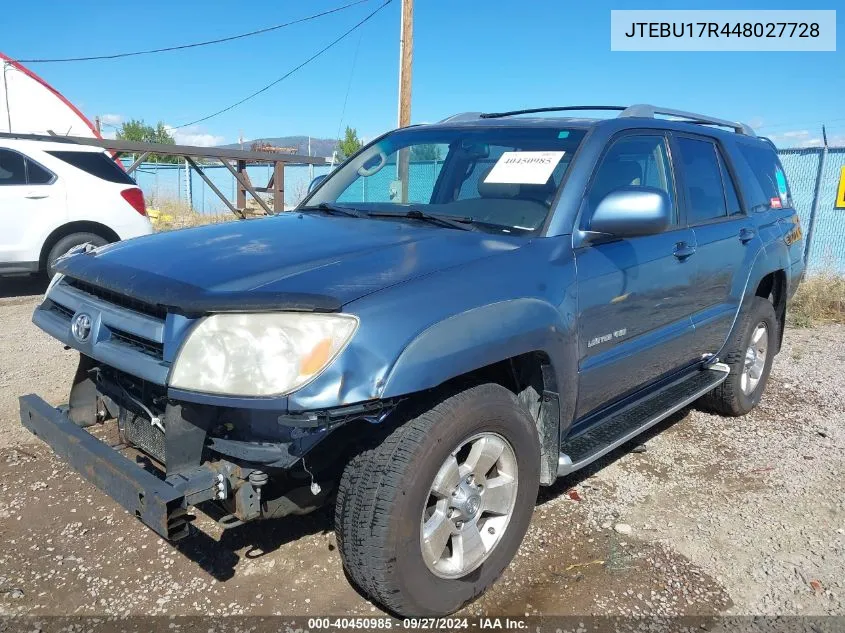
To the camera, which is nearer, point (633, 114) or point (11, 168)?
point (633, 114)

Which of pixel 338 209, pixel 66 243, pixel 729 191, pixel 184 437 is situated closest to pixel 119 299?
pixel 184 437

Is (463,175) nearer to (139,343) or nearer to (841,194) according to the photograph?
(139,343)

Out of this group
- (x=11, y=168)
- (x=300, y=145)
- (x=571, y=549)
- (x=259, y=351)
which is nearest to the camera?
(x=259, y=351)

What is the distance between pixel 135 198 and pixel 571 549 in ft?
24.7

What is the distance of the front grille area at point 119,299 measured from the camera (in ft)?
7.56

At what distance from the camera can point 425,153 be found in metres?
3.85

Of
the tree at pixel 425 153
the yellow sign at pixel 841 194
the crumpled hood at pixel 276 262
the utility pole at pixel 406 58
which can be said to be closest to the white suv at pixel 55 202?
the utility pole at pixel 406 58

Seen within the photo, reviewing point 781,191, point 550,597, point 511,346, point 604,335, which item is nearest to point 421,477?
point 511,346

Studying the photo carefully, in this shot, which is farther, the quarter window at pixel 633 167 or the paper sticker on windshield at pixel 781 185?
the paper sticker on windshield at pixel 781 185

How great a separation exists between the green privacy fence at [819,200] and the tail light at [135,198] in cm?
972

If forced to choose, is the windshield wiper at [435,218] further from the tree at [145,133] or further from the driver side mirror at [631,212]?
the tree at [145,133]

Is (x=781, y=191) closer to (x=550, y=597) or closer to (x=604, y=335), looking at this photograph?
(x=604, y=335)

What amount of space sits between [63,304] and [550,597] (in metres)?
2.29

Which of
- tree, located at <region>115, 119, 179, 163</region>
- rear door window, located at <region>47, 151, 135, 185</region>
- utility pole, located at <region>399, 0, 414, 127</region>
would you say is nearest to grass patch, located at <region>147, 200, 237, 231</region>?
utility pole, located at <region>399, 0, 414, 127</region>
